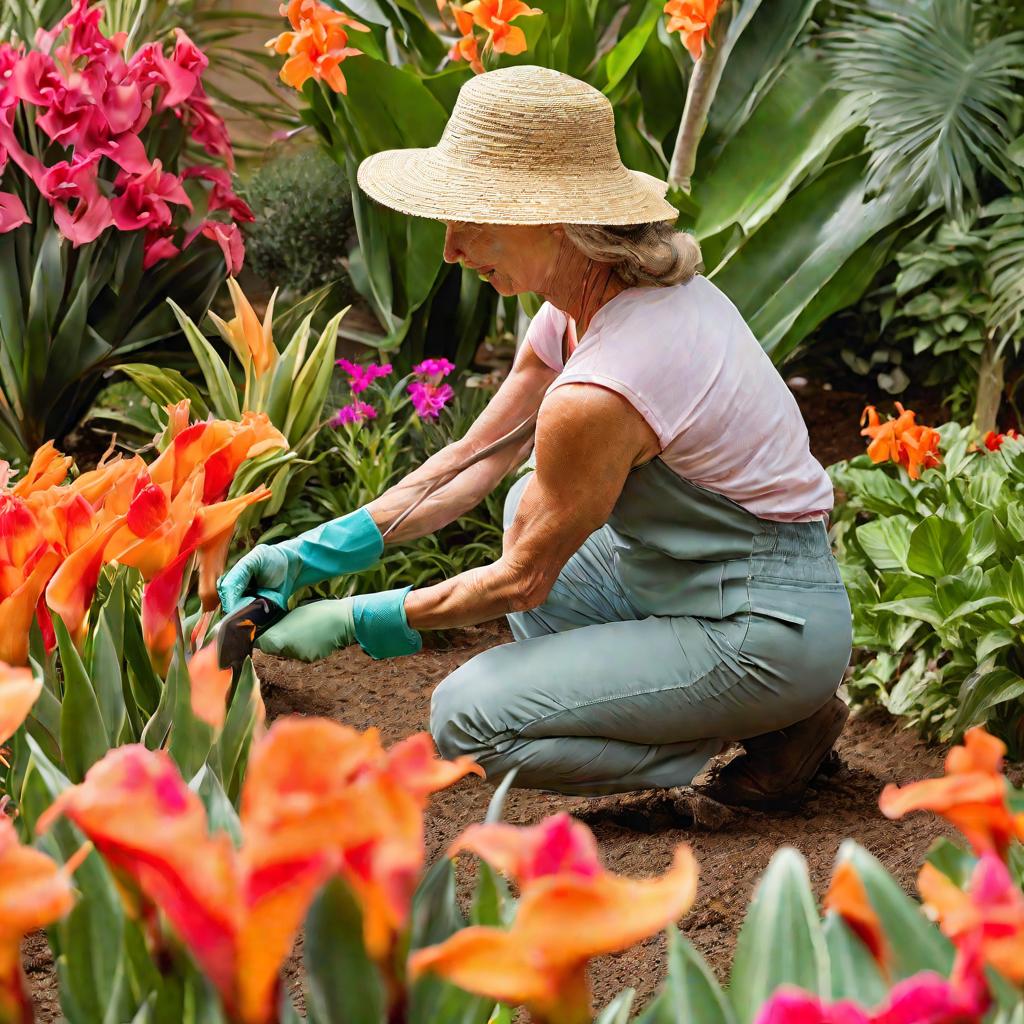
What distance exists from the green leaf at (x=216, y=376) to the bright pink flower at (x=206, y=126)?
649 millimetres

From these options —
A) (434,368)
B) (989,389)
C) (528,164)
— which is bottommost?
(989,389)

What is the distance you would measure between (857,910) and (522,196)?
136 centimetres

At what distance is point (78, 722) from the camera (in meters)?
1.37

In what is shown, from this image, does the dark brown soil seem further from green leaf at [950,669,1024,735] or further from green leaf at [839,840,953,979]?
green leaf at [839,840,953,979]

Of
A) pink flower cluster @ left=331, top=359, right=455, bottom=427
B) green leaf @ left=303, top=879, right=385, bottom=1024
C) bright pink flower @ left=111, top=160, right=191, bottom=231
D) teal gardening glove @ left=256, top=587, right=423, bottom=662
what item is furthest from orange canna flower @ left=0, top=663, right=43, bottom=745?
bright pink flower @ left=111, top=160, right=191, bottom=231

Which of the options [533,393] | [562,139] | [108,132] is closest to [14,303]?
[108,132]

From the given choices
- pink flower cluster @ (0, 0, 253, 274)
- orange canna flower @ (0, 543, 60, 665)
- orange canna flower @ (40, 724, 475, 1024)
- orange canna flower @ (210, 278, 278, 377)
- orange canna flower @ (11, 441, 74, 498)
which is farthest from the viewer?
pink flower cluster @ (0, 0, 253, 274)

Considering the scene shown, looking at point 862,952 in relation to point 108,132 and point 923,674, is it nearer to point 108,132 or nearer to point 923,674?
point 923,674

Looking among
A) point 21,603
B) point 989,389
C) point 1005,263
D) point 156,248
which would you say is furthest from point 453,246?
point 989,389

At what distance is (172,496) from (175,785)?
2.60 feet

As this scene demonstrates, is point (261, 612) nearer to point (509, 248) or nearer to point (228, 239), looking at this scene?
point (509, 248)

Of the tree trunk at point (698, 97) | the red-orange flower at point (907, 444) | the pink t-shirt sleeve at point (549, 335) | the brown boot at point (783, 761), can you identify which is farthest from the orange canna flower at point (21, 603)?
the tree trunk at point (698, 97)

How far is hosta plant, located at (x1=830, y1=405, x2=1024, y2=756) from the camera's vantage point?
94.1 inches

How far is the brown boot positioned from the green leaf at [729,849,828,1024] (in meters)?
1.58
